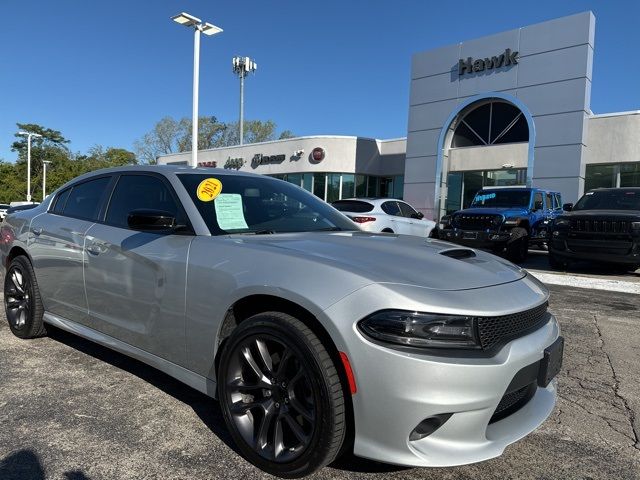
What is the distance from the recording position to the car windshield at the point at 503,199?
41.1 ft

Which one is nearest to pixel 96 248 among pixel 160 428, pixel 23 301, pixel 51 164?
pixel 160 428

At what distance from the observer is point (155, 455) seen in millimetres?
2479

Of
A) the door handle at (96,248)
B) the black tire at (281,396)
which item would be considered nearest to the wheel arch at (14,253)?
the door handle at (96,248)

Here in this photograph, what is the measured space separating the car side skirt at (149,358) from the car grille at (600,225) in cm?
890

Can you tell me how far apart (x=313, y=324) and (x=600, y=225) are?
8.92m

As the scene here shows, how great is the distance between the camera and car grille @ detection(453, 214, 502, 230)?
1149 cm

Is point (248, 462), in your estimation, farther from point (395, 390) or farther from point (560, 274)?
point (560, 274)

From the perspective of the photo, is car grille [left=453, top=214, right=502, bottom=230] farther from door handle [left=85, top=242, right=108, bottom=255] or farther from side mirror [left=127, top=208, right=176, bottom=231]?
side mirror [left=127, top=208, right=176, bottom=231]

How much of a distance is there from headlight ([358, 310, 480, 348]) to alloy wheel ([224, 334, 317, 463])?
1.25 feet

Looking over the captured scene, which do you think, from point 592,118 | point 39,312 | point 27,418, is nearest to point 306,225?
point 27,418

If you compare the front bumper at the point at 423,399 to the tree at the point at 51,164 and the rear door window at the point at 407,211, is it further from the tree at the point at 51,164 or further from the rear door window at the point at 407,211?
the tree at the point at 51,164

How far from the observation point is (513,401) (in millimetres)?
2281

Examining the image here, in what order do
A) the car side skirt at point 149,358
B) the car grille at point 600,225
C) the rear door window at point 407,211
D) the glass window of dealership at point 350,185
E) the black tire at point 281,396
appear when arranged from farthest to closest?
the glass window of dealership at point 350,185, the rear door window at point 407,211, the car grille at point 600,225, the car side skirt at point 149,358, the black tire at point 281,396

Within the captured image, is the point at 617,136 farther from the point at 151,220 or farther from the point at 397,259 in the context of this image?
the point at 151,220
